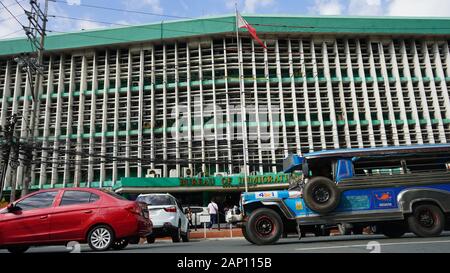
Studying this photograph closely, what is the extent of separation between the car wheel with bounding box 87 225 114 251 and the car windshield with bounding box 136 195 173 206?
3.81 metres

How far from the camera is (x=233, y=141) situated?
34.8 metres

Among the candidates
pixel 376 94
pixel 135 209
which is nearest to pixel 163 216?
pixel 135 209

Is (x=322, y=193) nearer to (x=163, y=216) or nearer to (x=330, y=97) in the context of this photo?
(x=163, y=216)

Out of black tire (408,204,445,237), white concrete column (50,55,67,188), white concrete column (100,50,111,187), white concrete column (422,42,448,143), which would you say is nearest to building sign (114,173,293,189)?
white concrete column (100,50,111,187)

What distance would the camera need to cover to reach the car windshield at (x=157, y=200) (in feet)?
38.2

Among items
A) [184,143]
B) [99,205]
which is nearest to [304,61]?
[184,143]

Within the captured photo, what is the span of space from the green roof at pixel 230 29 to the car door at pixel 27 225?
31.7m

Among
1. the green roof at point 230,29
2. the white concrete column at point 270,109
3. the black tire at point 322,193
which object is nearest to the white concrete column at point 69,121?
the green roof at point 230,29

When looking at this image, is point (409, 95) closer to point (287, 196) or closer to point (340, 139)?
point (340, 139)

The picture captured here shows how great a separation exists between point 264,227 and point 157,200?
14.3 feet

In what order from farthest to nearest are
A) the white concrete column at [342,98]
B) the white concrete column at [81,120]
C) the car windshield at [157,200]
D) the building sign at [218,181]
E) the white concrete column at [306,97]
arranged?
the white concrete column at [342,98]
the white concrete column at [81,120]
the white concrete column at [306,97]
the building sign at [218,181]
the car windshield at [157,200]

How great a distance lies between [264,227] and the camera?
902 centimetres

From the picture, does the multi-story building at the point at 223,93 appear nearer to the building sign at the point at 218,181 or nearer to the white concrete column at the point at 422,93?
the white concrete column at the point at 422,93

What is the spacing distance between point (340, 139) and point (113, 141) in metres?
23.8
